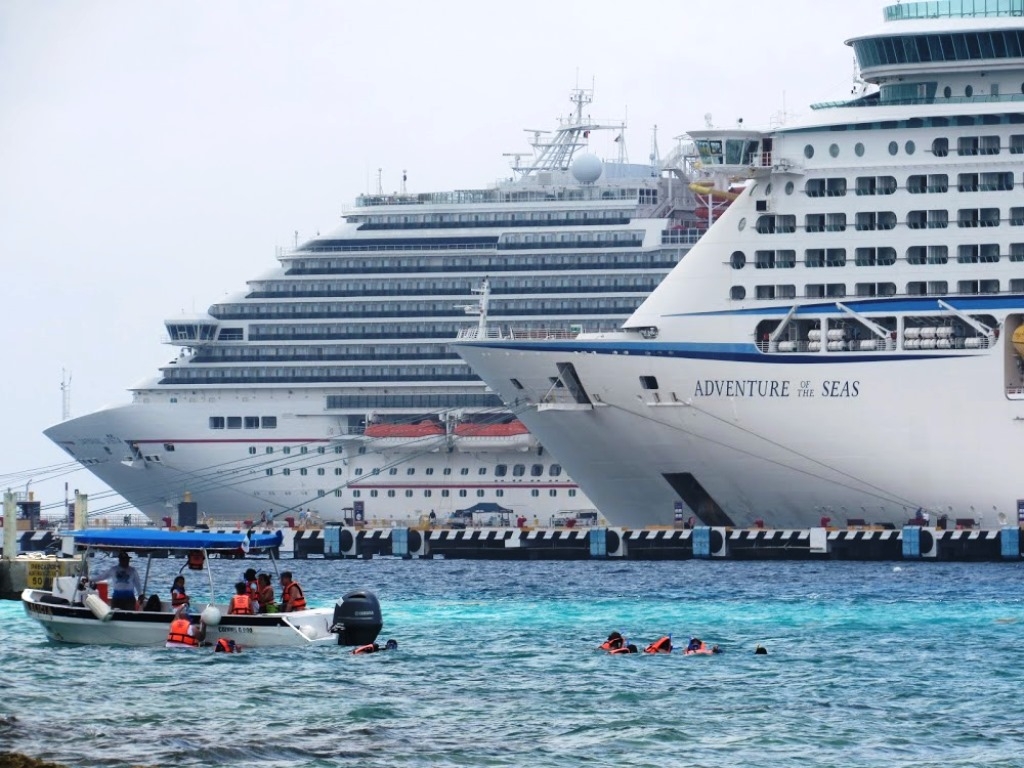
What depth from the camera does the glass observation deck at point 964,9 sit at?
63.6 metres

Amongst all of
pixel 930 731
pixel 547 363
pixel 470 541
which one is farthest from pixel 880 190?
pixel 930 731

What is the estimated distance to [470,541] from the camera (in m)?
70.4

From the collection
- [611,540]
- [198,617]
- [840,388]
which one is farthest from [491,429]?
[198,617]

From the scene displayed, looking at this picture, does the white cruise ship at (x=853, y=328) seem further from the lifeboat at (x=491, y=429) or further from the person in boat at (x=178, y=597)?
the person in boat at (x=178, y=597)

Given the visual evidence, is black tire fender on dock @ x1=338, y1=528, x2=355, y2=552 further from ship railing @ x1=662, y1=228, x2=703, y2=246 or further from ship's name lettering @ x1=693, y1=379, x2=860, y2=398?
ship railing @ x1=662, y1=228, x2=703, y2=246

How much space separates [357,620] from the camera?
3903 centimetres

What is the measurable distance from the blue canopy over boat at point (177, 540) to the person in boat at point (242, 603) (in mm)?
845

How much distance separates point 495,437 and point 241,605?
4784 cm

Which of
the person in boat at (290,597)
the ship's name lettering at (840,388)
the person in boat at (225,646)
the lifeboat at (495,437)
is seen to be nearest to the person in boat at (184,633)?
the person in boat at (225,646)

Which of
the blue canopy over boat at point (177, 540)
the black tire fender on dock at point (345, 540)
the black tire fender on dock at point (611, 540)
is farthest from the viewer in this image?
the black tire fender on dock at point (345, 540)

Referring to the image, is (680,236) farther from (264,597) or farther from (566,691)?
(566,691)

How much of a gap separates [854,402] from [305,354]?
34608mm

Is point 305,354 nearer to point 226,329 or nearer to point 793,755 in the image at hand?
point 226,329

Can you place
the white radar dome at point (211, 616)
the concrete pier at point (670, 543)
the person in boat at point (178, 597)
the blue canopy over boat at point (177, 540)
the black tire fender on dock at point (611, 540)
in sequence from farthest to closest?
1. the black tire fender on dock at point (611, 540)
2. the concrete pier at point (670, 543)
3. the blue canopy over boat at point (177, 540)
4. the person in boat at point (178, 597)
5. the white radar dome at point (211, 616)
